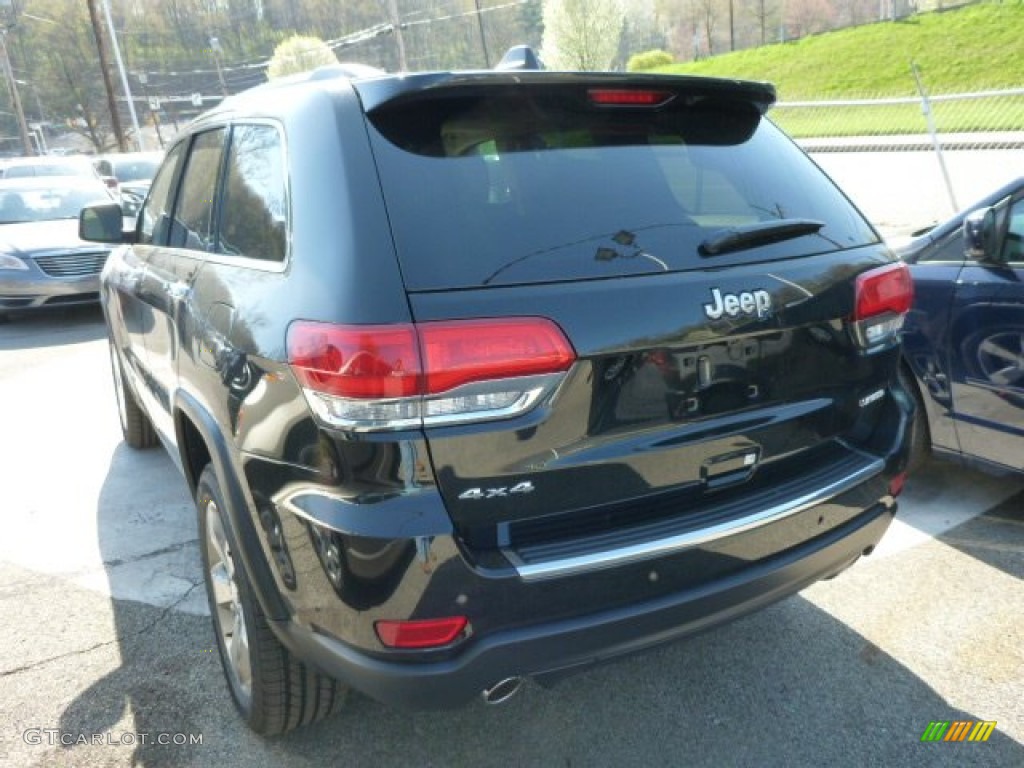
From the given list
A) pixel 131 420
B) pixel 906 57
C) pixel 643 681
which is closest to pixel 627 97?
pixel 643 681

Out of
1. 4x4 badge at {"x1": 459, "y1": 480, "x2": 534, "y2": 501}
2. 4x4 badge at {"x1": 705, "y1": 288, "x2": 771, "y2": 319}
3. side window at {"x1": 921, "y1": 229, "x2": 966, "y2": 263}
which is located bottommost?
side window at {"x1": 921, "y1": 229, "x2": 966, "y2": 263}

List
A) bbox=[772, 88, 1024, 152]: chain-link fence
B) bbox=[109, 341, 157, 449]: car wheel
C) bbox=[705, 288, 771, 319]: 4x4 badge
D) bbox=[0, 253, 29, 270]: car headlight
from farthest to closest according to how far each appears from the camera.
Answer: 1. bbox=[772, 88, 1024, 152]: chain-link fence
2. bbox=[0, 253, 29, 270]: car headlight
3. bbox=[109, 341, 157, 449]: car wheel
4. bbox=[705, 288, 771, 319]: 4x4 badge

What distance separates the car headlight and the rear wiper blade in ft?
29.5

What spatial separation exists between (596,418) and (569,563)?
1.07 ft

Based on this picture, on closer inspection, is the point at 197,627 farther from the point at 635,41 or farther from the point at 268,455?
the point at 635,41

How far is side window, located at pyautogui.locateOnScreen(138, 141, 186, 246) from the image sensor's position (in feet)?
11.0

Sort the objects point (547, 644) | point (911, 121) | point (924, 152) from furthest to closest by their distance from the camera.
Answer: point (924, 152) → point (911, 121) → point (547, 644)

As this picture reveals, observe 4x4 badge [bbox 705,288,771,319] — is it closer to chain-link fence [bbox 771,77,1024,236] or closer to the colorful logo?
the colorful logo

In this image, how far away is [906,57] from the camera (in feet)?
117

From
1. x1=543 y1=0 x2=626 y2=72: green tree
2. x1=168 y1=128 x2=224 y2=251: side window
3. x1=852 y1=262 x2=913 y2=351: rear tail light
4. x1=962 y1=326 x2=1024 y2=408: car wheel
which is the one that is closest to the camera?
x1=852 y1=262 x2=913 y2=351: rear tail light

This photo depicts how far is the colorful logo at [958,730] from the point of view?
7.42ft

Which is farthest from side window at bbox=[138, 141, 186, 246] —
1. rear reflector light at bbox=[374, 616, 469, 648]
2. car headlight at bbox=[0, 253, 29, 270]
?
car headlight at bbox=[0, 253, 29, 270]

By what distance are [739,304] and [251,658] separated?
1.60 m

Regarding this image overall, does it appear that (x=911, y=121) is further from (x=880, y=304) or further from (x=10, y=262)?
(x=10, y=262)
